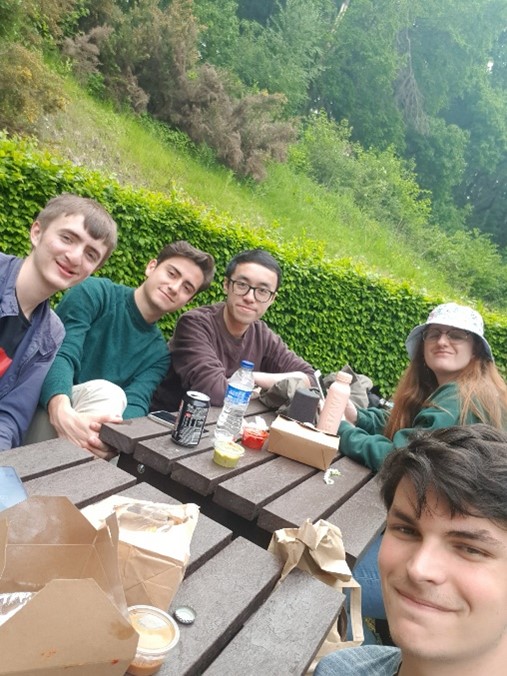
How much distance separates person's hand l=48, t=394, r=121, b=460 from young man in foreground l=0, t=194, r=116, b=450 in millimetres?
104

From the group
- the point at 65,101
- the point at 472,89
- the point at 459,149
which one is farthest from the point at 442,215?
the point at 65,101

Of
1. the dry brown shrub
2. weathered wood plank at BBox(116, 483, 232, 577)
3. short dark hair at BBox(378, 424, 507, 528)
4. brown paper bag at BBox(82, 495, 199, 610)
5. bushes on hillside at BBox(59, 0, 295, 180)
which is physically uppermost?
bushes on hillside at BBox(59, 0, 295, 180)

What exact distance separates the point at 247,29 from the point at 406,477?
2522 cm

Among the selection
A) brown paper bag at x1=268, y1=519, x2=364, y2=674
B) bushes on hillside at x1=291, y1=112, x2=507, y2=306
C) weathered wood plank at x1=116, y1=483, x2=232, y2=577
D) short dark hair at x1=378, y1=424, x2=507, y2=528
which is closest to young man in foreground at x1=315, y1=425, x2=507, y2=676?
short dark hair at x1=378, y1=424, x2=507, y2=528

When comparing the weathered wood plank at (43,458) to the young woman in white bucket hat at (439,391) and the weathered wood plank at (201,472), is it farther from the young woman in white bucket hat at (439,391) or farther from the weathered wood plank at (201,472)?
the young woman in white bucket hat at (439,391)

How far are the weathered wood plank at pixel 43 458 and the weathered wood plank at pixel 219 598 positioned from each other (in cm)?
57

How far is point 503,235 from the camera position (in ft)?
102

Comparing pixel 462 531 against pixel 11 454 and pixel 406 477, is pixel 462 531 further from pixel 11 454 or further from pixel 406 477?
pixel 11 454

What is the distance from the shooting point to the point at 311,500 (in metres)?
1.88

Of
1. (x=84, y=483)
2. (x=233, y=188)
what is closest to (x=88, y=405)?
(x=84, y=483)

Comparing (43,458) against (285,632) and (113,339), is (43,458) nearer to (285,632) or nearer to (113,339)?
(285,632)

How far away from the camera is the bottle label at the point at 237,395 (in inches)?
86.6

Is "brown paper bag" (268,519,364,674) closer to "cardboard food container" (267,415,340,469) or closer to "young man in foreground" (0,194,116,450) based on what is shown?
"cardboard food container" (267,415,340,469)

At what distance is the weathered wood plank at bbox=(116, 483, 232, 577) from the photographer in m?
1.34
